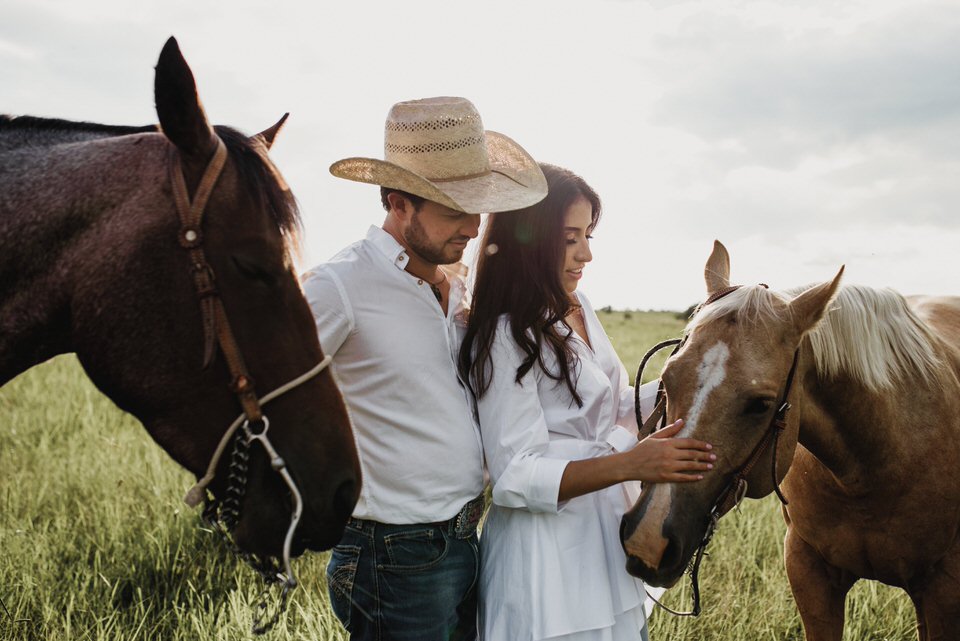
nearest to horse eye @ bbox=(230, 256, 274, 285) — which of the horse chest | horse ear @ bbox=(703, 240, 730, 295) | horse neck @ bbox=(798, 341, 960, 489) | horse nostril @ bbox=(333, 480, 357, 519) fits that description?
horse nostril @ bbox=(333, 480, 357, 519)

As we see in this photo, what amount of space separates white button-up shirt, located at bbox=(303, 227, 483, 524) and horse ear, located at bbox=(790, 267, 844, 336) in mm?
1181

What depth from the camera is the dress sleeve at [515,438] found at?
2.15m

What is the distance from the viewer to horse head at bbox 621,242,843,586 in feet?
6.91

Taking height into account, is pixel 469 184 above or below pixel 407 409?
above

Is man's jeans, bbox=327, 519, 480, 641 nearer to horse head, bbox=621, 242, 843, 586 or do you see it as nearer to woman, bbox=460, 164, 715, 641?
woman, bbox=460, 164, 715, 641

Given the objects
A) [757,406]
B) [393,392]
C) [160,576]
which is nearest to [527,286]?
[393,392]

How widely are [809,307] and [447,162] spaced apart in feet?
4.37

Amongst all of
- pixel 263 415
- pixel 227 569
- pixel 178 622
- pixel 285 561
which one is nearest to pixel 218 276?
pixel 263 415

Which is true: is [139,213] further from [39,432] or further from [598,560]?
[39,432]

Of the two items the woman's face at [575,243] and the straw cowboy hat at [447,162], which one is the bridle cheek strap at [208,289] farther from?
the woman's face at [575,243]

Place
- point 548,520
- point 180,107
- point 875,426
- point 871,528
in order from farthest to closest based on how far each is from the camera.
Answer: point 871,528, point 875,426, point 548,520, point 180,107

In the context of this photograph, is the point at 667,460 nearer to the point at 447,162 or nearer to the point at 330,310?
the point at 330,310

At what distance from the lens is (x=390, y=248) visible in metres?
2.39

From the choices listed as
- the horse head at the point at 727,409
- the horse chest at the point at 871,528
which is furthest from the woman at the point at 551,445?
the horse chest at the point at 871,528
